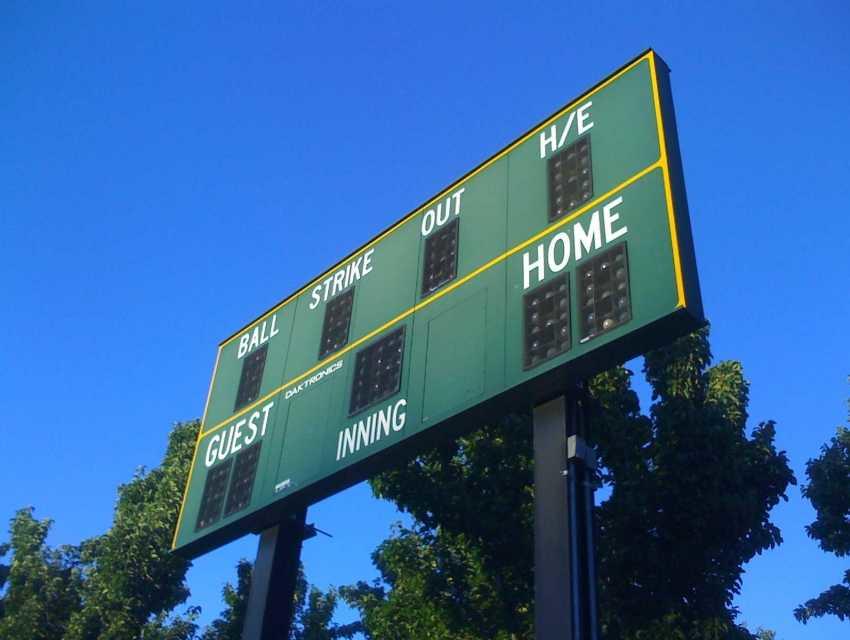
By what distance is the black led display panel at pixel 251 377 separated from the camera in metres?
13.0

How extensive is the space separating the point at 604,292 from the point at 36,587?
20541mm

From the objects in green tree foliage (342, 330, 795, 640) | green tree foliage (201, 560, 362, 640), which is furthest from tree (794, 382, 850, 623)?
green tree foliage (201, 560, 362, 640)

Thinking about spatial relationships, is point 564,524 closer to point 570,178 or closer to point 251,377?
point 570,178

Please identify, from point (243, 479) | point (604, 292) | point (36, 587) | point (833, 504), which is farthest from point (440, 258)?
point (36, 587)

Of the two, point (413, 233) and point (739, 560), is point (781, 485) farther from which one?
point (413, 233)

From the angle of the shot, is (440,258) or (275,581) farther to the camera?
(275,581)

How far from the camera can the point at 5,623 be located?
73.3 ft

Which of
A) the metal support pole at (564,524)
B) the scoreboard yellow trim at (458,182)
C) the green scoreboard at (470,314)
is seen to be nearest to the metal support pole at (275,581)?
the green scoreboard at (470,314)

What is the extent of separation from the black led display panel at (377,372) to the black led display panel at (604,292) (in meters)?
2.70

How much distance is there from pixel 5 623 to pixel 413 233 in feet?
55.7

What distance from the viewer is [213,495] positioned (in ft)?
40.7

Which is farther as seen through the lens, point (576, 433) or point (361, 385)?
point (361, 385)

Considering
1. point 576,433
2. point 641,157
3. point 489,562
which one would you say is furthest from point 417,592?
point 641,157

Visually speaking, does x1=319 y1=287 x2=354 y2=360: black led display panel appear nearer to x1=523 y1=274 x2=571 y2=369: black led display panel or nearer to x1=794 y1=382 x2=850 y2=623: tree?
x1=523 y1=274 x2=571 y2=369: black led display panel
